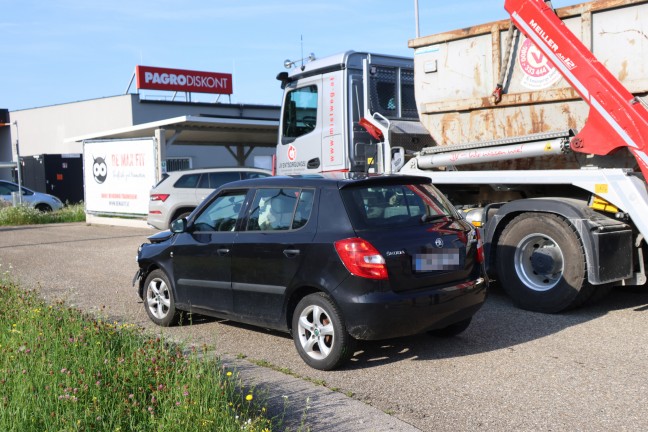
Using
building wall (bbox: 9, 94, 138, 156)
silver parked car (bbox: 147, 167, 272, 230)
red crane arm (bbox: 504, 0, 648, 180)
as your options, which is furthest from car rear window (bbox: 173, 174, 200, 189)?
building wall (bbox: 9, 94, 138, 156)

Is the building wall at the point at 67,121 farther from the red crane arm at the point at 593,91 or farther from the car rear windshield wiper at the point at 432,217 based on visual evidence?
the car rear windshield wiper at the point at 432,217

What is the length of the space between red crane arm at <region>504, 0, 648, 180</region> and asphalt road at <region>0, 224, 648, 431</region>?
5.92 feet

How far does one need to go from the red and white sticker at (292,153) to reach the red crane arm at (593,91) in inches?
174

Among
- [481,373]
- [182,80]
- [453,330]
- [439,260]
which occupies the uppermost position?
[182,80]

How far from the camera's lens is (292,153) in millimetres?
11688

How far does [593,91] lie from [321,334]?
4004 millimetres

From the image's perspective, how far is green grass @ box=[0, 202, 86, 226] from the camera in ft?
78.7

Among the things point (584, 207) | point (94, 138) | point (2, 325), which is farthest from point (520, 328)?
point (94, 138)

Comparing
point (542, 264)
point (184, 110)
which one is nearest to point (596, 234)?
point (542, 264)

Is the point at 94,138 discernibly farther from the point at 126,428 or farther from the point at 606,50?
the point at 126,428

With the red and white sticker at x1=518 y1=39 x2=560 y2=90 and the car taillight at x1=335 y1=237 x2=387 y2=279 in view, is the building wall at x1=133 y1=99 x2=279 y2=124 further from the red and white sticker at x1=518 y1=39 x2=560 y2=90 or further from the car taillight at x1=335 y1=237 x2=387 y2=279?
the car taillight at x1=335 y1=237 x2=387 y2=279

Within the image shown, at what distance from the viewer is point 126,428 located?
13.8ft

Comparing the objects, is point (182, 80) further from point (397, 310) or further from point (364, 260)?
point (397, 310)

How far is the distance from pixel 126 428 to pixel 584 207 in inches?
207
